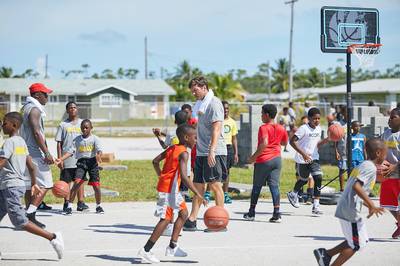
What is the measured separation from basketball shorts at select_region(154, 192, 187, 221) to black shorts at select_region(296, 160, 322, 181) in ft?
14.0

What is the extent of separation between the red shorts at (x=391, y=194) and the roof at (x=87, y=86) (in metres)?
55.6

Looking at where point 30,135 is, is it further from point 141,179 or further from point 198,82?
point 141,179

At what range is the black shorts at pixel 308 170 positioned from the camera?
39.0 ft

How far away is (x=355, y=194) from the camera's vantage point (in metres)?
7.17

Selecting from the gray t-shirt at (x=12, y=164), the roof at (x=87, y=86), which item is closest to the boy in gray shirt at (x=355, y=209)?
the gray t-shirt at (x=12, y=164)

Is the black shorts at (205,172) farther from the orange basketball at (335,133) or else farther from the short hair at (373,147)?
the short hair at (373,147)

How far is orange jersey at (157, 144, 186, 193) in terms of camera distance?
26.7 ft

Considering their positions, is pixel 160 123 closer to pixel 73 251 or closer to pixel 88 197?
pixel 88 197

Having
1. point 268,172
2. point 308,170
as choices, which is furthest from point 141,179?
point 268,172

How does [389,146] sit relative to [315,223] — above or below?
above

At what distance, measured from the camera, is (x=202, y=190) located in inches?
393

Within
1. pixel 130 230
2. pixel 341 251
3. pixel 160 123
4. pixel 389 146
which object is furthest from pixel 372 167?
pixel 160 123

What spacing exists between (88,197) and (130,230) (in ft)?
11.9

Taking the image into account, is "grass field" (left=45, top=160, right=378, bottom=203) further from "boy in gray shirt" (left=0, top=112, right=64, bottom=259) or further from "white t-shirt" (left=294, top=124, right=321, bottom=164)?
"boy in gray shirt" (left=0, top=112, right=64, bottom=259)
